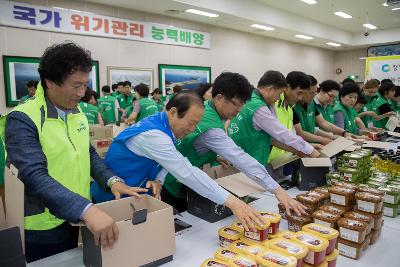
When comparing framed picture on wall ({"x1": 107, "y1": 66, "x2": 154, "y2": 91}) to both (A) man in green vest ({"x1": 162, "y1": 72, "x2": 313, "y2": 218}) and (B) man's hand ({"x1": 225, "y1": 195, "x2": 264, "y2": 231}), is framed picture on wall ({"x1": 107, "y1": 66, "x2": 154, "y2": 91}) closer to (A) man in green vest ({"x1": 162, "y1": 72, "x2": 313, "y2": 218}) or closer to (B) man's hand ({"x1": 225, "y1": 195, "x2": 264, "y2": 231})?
(A) man in green vest ({"x1": 162, "y1": 72, "x2": 313, "y2": 218})

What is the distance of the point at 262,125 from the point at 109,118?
4944mm

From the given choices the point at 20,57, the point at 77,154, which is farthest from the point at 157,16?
the point at 77,154

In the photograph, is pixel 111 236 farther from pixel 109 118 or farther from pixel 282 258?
pixel 109 118

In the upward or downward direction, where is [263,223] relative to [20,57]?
downward

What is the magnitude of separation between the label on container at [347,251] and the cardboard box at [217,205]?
1.49ft

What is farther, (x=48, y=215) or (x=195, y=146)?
(x=195, y=146)

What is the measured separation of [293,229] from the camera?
1.47 m

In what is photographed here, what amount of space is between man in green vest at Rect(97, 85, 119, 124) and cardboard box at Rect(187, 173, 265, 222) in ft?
15.9

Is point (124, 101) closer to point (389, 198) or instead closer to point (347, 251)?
point (389, 198)

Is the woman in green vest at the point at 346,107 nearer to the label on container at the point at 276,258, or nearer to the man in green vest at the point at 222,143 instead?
the man in green vest at the point at 222,143

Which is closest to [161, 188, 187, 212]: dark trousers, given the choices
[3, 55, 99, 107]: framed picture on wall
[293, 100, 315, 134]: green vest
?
[293, 100, 315, 134]: green vest

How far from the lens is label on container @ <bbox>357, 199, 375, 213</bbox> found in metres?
1.47

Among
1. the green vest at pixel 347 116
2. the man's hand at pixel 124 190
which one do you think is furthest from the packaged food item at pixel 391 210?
the green vest at pixel 347 116

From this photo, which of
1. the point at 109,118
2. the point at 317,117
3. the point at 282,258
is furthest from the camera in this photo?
the point at 109,118
